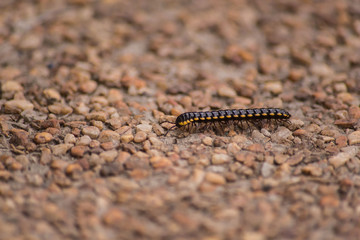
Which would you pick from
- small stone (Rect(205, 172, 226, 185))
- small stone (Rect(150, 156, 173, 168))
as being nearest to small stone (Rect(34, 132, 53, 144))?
small stone (Rect(150, 156, 173, 168))

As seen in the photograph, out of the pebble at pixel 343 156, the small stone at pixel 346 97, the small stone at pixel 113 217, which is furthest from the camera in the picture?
the small stone at pixel 346 97

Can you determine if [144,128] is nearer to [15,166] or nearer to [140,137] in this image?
[140,137]

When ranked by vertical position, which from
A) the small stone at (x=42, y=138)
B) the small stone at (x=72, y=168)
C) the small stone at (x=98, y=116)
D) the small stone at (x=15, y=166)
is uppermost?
the small stone at (x=98, y=116)

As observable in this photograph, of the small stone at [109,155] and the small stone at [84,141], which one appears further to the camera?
the small stone at [84,141]

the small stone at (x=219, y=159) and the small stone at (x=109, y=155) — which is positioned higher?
the small stone at (x=219, y=159)

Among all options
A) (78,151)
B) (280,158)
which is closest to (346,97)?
(280,158)

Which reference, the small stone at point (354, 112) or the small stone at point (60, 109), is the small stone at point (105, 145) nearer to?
the small stone at point (60, 109)

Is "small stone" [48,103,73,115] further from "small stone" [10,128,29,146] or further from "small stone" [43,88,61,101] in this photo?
"small stone" [10,128,29,146]

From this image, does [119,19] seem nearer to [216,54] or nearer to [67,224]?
[216,54]

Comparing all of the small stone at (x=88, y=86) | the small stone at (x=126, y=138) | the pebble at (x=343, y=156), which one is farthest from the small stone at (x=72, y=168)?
the pebble at (x=343, y=156)
